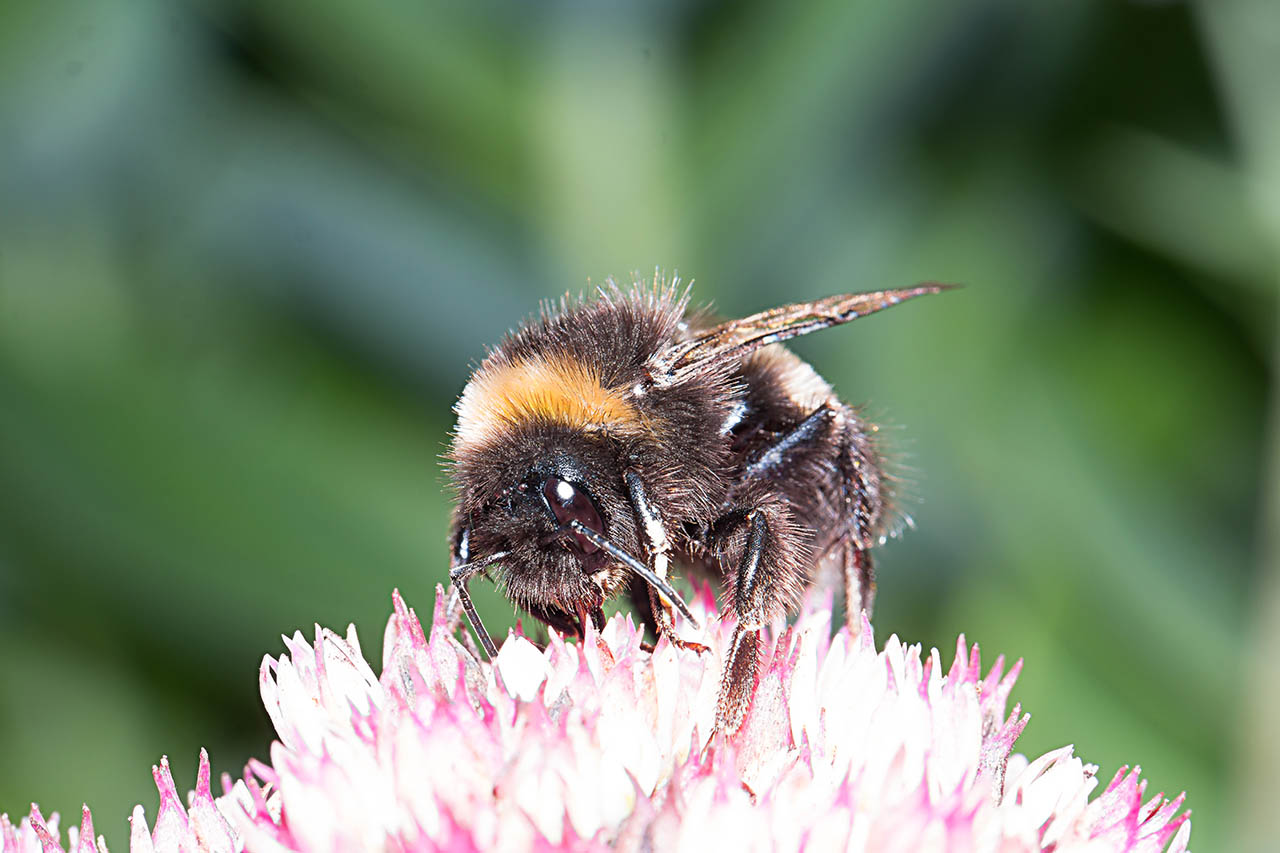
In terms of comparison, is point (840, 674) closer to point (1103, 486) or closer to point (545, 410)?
point (545, 410)

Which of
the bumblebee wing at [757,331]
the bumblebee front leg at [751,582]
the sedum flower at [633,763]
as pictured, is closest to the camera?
the sedum flower at [633,763]

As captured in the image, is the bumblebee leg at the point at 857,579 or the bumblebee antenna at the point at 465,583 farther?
the bumblebee leg at the point at 857,579

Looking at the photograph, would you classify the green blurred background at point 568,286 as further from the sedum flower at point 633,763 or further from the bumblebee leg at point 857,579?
the sedum flower at point 633,763

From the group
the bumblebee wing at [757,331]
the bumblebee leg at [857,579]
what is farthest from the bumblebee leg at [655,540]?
the bumblebee leg at [857,579]

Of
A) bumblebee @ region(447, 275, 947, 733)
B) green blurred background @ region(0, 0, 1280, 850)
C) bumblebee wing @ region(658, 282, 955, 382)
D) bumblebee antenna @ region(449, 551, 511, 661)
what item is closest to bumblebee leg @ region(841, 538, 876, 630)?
bumblebee @ region(447, 275, 947, 733)

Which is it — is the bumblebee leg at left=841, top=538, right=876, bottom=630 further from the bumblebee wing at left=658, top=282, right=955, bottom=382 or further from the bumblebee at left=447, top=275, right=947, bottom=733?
the bumblebee wing at left=658, top=282, right=955, bottom=382

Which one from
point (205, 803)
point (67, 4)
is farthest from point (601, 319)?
point (67, 4)
